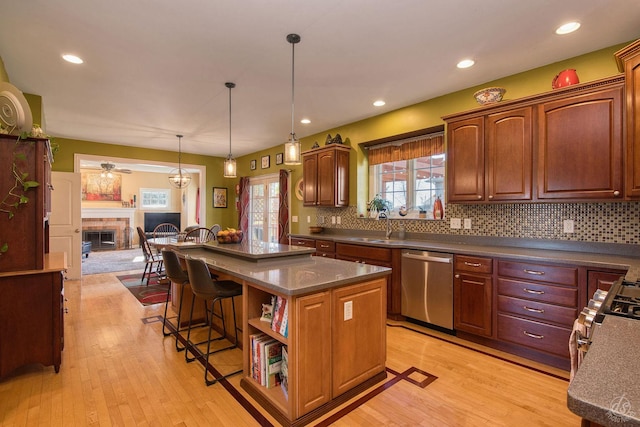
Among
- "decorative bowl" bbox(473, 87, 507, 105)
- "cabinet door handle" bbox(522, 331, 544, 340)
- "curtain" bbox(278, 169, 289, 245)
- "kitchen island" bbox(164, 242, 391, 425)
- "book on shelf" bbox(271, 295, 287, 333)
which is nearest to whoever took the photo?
"kitchen island" bbox(164, 242, 391, 425)

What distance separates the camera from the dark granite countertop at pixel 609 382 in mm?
570

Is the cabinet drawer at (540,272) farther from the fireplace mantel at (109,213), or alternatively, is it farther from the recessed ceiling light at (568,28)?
the fireplace mantel at (109,213)

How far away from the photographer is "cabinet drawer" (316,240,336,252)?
421 cm

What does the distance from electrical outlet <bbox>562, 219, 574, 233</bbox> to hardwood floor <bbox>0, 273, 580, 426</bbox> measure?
118cm

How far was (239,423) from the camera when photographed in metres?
1.84

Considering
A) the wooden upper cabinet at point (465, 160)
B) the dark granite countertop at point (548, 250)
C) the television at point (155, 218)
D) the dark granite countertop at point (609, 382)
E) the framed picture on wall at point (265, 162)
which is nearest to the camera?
the dark granite countertop at point (609, 382)

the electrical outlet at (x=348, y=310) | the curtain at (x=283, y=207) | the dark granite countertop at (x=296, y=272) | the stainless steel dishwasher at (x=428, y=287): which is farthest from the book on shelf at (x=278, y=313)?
the curtain at (x=283, y=207)

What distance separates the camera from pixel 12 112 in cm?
228

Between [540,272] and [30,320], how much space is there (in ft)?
12.6

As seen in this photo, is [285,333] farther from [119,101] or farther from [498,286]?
[119,101]

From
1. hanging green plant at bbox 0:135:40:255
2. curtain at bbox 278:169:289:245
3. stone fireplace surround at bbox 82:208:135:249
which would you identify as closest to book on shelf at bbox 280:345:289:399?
hanging green plant at bbox 0:135:40:255

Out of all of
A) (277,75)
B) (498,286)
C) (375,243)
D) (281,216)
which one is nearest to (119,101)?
(277,75)

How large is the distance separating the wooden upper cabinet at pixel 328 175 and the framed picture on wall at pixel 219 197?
3370 mm

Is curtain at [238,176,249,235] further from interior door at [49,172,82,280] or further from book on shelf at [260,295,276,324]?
book on shelf at [260,295,276,324]
